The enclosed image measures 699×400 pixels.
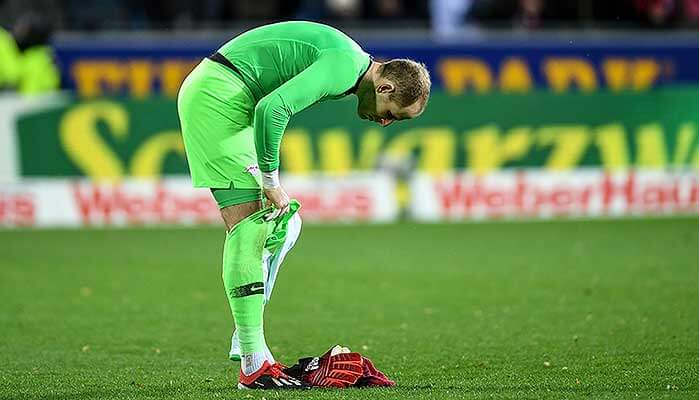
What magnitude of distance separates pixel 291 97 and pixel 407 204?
10.4 meters

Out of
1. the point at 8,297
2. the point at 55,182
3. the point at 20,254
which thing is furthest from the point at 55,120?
the point at 8,297

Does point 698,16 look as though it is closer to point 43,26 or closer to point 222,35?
point 222,35

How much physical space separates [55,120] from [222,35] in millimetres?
Answer: 3992

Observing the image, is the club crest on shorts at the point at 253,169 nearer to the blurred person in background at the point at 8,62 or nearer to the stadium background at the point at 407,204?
the stadium background at the point at 407,204

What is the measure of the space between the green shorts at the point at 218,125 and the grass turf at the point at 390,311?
3.39 feet

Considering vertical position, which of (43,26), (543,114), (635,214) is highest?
(43,26)

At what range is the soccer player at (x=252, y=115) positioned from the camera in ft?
19.1

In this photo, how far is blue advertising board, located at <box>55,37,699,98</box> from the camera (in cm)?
1852

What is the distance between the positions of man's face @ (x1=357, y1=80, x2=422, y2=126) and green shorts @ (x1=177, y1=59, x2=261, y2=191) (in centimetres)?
56

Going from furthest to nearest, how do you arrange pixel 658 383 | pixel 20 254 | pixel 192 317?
1. pixel 20 254
2. pixel 192 317
3. pixel 658 383

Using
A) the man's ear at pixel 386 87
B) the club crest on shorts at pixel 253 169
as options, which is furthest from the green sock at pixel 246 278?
the man's ear at pixel 386 87

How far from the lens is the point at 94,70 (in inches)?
730

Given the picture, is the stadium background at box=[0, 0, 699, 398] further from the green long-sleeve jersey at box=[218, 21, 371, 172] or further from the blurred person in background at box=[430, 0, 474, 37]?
the green long-sleeve jersey at box=[218, 21, 371, 172]

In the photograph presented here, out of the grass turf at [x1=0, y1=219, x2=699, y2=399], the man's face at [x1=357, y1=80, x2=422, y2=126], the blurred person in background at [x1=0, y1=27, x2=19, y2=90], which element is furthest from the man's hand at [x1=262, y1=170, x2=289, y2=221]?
the blurred person in background at [x1=0, y1=27, x2=19, y2=90]
